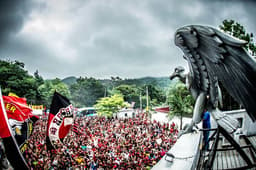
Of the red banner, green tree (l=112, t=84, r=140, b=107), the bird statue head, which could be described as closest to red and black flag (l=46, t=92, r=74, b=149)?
the red banner

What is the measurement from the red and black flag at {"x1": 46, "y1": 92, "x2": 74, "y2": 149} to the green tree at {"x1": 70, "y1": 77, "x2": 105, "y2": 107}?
5636cm

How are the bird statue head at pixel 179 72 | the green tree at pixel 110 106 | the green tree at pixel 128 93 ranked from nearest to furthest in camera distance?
the bird statue head at pixel 179 72
the green tree at pixel 110 106
the green tree at pixel 128 93

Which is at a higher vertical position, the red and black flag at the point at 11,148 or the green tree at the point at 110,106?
the red and black flag at the point at 11,148

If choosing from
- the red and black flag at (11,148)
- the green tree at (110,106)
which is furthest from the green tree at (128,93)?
the red and black flag at (11,148)

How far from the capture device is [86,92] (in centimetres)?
6544

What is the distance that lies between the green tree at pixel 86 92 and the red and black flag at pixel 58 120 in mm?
56364

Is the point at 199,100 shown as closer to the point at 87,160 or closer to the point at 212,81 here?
the point at 212,81

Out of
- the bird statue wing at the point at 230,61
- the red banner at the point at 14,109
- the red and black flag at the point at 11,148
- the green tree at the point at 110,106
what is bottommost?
the green tree at the point at 110,106

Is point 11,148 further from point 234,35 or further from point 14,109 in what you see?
point 234,35

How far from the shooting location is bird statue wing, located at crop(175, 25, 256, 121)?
7.39 ft

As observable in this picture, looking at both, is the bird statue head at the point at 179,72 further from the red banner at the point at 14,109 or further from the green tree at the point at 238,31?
the green tree at the point at 238,31

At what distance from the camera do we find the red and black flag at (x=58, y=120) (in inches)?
296

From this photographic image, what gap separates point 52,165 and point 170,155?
583 centimetres

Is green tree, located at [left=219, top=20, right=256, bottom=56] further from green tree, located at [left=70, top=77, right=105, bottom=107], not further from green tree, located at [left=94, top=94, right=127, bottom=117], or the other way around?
green tree, located at [left=70, top=77, right=105, bottom=107]
